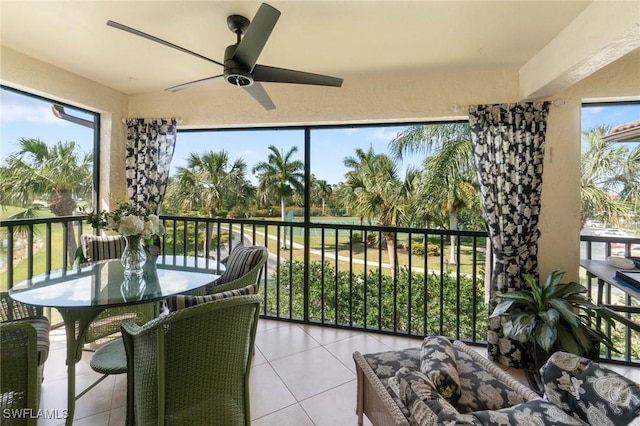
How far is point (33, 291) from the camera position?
1696mm

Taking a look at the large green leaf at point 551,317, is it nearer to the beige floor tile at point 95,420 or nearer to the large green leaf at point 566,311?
the large green leaf at point 566,311

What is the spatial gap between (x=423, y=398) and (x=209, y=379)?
874mm

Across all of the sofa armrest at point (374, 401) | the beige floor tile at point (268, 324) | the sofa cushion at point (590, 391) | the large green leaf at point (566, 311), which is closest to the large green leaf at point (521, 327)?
the large green leaf at point (566, 311)

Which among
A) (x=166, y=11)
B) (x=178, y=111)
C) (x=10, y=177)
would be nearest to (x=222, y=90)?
(x=178, y=111)

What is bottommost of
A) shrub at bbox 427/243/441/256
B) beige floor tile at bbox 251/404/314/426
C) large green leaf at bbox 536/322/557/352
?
beige floor tile at bbox 251/404/314/426

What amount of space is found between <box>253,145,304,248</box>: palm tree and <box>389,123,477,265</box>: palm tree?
2.59 meters

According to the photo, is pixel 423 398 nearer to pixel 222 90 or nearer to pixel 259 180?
pixel 222 90

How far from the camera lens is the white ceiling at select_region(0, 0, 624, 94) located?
1829mm

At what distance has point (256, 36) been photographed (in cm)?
155

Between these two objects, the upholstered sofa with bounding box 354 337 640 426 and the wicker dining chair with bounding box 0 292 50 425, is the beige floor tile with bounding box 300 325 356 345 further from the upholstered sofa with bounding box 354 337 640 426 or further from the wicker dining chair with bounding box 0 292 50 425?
the wicker dining chair with bounding box 0 292 50 425

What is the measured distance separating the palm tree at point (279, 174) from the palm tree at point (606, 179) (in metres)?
5.95

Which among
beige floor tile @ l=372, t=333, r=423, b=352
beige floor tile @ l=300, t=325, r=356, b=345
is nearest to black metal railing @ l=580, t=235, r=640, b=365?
beige floor tile @ l=372, t=333, r=423, b=352

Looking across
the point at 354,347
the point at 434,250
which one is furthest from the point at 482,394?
the point at 434,250

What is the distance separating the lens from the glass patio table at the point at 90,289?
1.59 metres
